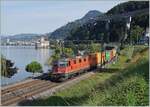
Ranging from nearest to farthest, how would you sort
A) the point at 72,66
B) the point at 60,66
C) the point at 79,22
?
the point at 60,66
the point at 72,66
the point at 79,22

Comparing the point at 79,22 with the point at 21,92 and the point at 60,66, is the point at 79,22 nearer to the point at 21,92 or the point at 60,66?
the point at 60,66

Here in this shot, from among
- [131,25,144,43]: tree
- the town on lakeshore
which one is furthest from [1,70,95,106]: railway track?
[131,25,144,43]: tree

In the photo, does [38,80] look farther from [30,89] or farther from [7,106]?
[7,106]

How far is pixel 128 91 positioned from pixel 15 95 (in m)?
11.7

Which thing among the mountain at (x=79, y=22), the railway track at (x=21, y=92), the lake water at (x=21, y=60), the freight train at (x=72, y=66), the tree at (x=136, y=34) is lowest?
the lake water at (x=21, y=60)

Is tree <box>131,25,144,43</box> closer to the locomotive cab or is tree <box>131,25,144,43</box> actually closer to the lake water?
the lake water

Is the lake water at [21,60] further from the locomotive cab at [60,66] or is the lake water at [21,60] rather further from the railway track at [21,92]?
the railway track at [21,92]

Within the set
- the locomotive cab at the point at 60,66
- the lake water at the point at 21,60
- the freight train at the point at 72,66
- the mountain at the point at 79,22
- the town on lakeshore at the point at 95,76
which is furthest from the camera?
the lake water at the point at 21,60

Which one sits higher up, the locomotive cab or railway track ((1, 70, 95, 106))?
the locomotive cab

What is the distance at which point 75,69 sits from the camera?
88.8 feet

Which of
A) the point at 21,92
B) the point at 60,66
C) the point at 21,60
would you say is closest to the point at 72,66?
the point at 60,66

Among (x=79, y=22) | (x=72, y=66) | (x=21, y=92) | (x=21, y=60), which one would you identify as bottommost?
(x=21, y=60)

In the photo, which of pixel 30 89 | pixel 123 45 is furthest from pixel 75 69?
pixel 123 45

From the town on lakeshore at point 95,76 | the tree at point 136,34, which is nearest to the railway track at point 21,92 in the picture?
the town on lakeshore at point 95,76
